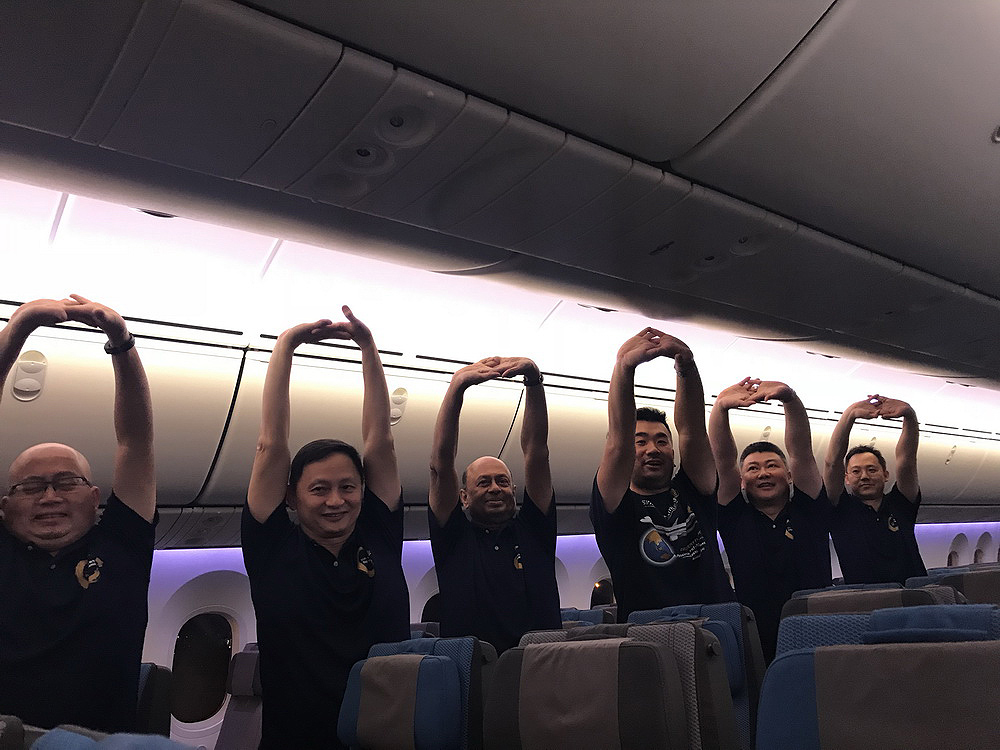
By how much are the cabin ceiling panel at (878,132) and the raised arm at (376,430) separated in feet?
5.45

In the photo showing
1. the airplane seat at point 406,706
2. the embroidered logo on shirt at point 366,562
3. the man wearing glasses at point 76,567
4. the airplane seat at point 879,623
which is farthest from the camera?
the embroidered logo on shirt at point 366,562

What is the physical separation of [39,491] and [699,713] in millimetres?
2560

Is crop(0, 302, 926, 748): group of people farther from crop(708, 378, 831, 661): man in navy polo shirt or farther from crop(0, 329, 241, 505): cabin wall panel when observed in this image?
crop(0, 329, 241, 505): cabin wall panel

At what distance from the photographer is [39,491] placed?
331cm

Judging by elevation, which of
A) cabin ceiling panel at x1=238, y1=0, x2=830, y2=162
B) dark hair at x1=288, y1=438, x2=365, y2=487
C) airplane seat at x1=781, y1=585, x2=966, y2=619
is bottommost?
airplane seat at x1=781, y1=585, x2=966, y2=619

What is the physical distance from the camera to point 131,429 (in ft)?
11.5

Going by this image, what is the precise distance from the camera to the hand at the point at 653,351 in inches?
180

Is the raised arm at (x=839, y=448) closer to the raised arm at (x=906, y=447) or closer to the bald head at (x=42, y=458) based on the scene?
the raised arm at (x=906, y=447)

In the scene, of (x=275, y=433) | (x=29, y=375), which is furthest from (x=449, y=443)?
(x=29, y=375)

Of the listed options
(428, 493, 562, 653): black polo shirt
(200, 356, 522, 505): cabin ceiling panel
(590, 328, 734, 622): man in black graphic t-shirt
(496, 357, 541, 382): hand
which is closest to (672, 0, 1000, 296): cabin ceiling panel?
(590, 328, 734, 622): man in black graphic t-shirt

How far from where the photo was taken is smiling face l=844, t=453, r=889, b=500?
664 cm

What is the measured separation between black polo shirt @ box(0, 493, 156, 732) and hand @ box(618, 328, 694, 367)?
256cm

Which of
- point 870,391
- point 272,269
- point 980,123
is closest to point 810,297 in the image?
point 980,123

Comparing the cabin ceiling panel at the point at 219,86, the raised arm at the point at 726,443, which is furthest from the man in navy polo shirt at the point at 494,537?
the cabin ceiling panel at the point at 219,86
